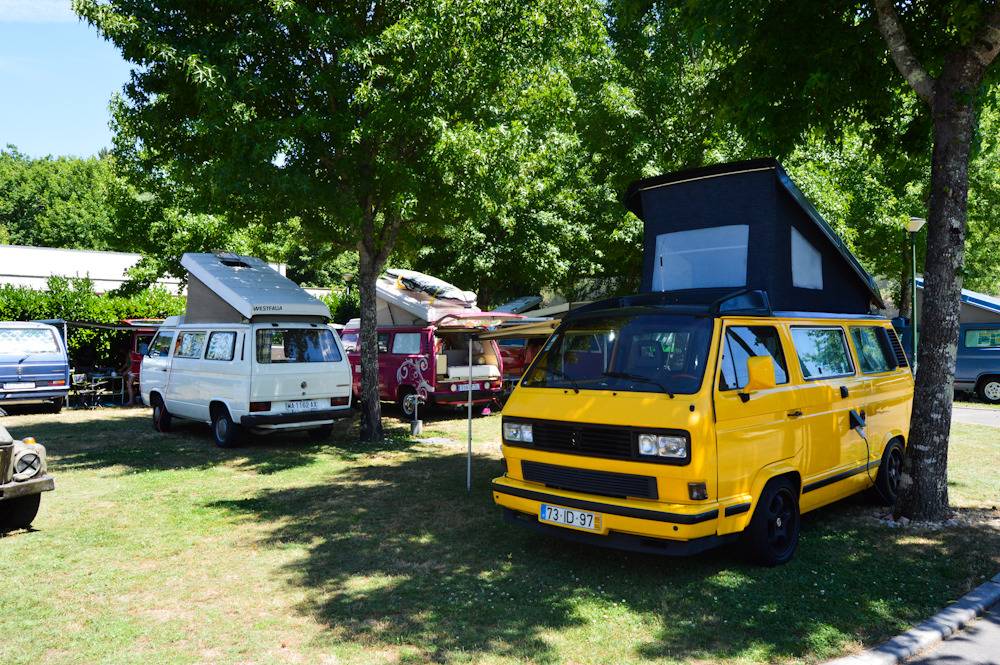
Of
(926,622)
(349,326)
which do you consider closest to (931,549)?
(926,622)

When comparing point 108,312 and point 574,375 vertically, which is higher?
point 108,312

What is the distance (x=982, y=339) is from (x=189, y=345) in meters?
19.5

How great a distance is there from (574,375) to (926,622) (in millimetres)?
3039

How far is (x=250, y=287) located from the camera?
12.2 m

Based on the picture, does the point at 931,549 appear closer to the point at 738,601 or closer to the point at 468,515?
the point at 738,601

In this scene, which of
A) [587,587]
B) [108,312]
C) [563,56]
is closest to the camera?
[587,587]

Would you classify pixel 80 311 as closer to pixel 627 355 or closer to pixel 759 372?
pixel 627 355

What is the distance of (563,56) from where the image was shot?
42.1 feet

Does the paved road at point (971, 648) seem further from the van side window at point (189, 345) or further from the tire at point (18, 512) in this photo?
the van side window at point (189, 345)

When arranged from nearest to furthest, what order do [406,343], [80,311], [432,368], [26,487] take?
[26,487] → [432,368] → [406,343] → [80,311]

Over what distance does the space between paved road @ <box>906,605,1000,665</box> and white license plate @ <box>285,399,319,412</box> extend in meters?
9.19

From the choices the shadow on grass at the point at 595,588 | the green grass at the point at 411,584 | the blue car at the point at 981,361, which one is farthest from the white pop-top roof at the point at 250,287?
the blue car at the point at 981,361

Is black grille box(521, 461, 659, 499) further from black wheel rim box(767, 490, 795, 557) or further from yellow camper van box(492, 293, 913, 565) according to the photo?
black wheel rim box(767, 490, 795, 557)

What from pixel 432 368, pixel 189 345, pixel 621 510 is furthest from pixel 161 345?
pixel 621 510
